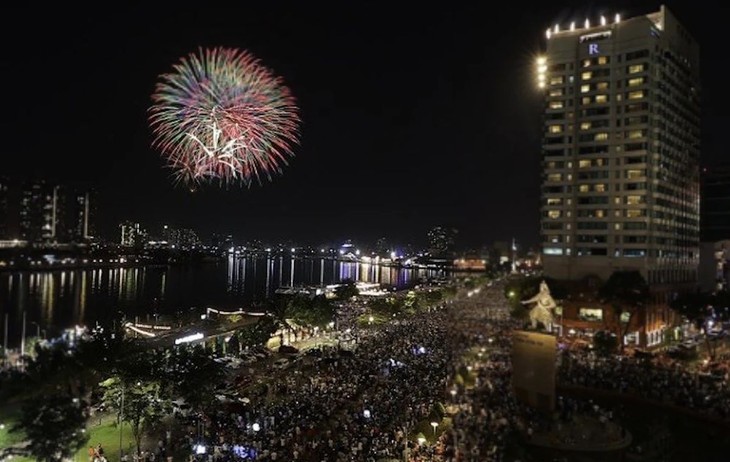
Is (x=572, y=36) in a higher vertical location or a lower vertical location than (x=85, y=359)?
higher

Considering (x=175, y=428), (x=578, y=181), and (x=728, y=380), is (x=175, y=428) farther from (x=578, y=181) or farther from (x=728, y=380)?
(x=578, y=181)

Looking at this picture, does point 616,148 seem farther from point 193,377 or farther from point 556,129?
point 193,377

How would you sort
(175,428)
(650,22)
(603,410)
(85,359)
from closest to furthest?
(85,359), (175,428), (603,410), (650,22)

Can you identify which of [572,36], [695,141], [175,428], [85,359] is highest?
[572,36]

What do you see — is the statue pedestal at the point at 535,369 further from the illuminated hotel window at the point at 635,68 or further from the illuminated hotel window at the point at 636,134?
the illuminated hotel window at the point at 635,68

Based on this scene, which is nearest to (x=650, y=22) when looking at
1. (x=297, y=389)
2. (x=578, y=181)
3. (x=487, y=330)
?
(x=578, y=181)

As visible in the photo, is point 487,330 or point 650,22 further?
point 650,22

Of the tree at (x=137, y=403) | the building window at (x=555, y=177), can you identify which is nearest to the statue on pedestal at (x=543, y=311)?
the tree at (x=137, y=403)

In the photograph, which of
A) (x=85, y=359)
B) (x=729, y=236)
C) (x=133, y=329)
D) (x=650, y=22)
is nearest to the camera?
(x=85, y=359)

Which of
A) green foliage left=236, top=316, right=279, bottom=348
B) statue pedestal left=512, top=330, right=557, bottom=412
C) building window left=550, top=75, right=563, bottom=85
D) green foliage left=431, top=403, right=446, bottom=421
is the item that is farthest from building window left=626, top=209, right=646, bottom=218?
green foliage left=431, top=403, right=446, bottom=421
